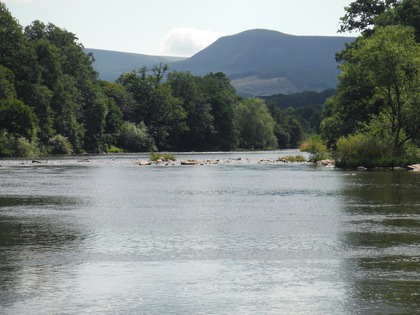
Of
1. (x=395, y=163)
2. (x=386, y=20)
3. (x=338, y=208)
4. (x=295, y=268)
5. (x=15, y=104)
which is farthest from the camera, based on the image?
(x=15, y=104)

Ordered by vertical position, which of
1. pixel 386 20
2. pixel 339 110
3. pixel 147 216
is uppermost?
pixel 386 20

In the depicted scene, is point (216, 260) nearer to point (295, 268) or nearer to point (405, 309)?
point (295, 268)

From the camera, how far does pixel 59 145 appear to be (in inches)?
4181

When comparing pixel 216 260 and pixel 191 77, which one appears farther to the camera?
pixel 191 77

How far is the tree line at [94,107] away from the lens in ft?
324

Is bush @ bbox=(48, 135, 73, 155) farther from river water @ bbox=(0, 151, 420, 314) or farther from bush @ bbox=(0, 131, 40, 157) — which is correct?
river water @ bbox=(0, 151, 420, 314)


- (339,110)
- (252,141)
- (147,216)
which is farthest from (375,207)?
(252,141)

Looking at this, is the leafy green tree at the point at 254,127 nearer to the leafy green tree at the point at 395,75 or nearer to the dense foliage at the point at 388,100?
the dense foliage at the point at 388,100

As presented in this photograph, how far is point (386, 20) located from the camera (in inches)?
2963

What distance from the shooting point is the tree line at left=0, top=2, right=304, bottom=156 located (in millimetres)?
98731

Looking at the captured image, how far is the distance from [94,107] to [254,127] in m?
55.3

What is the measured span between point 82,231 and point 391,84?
4724 cm

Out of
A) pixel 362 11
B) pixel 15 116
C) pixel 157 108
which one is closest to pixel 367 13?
pixel 362 11

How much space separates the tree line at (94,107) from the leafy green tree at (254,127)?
0.87 ft
